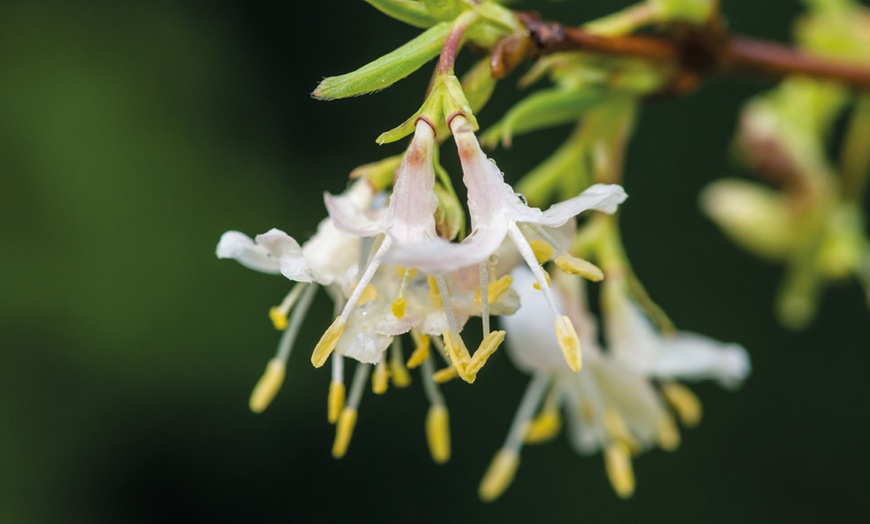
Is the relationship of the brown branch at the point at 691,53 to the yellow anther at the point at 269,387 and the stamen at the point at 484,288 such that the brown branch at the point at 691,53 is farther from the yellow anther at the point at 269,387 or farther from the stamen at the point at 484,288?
the yellow anther at the point at 269,387

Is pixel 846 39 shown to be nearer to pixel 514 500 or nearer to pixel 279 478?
pixel 514 500

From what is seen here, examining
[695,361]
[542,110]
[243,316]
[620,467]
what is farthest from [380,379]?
[243,316]

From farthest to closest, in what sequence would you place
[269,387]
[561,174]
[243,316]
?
[243,316] < [561,174] < [269,387]

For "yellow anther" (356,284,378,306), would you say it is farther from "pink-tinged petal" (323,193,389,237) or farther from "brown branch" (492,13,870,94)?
"brown branch" (492,13,870,94)

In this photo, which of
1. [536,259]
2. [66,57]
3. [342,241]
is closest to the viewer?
[536,259]

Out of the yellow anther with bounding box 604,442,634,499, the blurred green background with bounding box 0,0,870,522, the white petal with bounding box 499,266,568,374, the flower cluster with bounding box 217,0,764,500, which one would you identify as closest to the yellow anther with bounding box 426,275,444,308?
the flower cluster with bounding box 217,0,764,500

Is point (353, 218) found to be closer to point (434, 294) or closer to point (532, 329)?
point (434, 294)

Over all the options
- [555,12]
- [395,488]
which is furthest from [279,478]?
[555,12]
